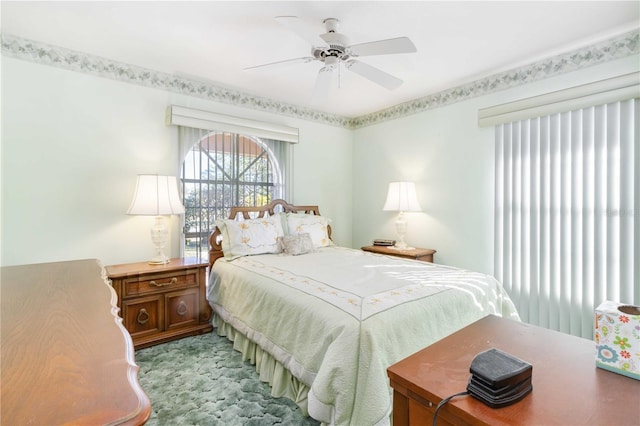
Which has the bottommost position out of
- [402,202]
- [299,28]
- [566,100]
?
[402,202]

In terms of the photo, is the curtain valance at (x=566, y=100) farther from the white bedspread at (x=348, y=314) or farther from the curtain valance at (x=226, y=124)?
the curtain valance at (x=226, y=124)

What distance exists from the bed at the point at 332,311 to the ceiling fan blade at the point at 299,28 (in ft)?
5.22

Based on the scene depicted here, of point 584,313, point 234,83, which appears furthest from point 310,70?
point 584,313

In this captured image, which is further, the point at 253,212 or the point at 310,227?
the point at 253,212

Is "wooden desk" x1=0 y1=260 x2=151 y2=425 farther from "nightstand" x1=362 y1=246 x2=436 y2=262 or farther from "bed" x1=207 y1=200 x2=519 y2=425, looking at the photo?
"nightstand" x1=362 y1=246 x2=436 y2=262

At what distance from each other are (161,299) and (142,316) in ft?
0.61

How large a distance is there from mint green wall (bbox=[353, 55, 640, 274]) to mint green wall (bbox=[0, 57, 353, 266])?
2.40 m

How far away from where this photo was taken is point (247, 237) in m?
3.05

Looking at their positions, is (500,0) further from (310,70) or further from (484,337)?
(484,337)

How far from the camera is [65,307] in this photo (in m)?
1.12

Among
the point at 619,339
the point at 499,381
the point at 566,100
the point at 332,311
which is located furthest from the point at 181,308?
the point at 566,100

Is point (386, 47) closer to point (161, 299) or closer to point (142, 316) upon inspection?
point (161, 299)

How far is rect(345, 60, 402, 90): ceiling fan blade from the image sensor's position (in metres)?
2.20

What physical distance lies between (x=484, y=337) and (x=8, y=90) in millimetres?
3568
